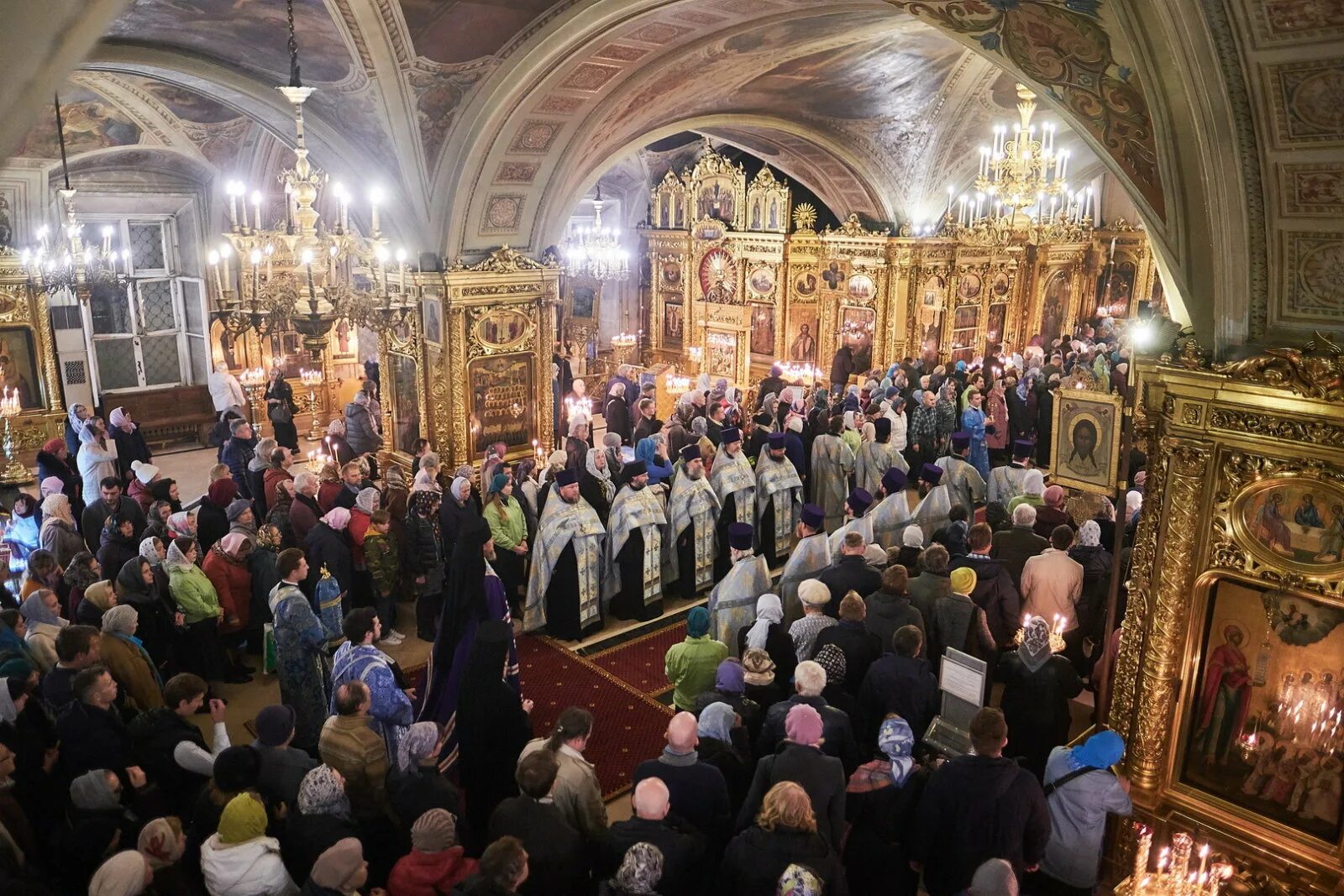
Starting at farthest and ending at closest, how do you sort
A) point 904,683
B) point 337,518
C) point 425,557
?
point 425,557
point 337,518
point 904,683

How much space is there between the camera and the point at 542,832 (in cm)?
373

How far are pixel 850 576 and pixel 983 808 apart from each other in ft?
7.77

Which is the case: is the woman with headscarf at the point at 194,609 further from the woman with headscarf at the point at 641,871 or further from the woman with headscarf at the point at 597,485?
the woman with headscarf at the point at 641,871

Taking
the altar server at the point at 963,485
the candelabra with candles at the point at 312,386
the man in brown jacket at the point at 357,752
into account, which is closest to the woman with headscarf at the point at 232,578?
the man in brown jacket at the point at 357,752

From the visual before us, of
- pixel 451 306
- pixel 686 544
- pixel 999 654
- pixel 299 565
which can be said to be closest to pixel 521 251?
pixel 451 306

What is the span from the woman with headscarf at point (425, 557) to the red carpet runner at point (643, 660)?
56.7 inches

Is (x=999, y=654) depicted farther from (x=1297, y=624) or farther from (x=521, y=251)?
(x=521, y=251)

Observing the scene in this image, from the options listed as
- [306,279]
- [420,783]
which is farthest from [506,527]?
[420,783]

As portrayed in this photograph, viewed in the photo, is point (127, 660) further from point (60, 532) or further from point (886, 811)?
point (886, 811)

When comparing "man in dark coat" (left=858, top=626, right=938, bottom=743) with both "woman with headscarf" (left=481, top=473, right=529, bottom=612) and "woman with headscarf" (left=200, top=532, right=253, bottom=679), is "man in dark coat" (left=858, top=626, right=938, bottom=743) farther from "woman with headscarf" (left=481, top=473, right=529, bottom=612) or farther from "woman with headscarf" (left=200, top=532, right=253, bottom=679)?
"woman with headscarf" (left=200, top=532, right=253, bottom=679)

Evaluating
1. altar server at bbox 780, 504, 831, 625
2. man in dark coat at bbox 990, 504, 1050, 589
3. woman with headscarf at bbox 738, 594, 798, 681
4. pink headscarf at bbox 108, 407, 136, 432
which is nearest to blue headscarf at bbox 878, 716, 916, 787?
woman with headscarf at bbox 738, 594, 798, 681

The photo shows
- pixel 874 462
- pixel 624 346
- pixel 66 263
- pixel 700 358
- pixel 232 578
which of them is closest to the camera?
pixel 232 578

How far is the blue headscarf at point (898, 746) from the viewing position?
4.32 metres

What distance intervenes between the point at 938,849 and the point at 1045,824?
486mm
